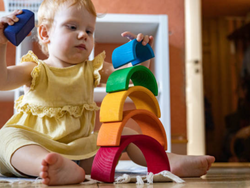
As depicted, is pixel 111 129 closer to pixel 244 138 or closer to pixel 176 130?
pixel 176 130

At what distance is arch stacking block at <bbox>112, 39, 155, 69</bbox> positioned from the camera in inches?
26.9

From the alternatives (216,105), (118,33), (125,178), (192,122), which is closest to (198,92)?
(192,122)

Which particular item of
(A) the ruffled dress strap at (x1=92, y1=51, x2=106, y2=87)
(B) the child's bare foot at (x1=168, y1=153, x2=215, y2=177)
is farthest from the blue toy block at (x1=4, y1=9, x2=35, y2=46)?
(B) the child's bare foot at (x1=168, y1=153, x2=215, y2=177)

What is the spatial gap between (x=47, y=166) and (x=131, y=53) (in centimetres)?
29

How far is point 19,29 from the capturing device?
719mm

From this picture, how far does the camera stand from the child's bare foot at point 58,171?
573 millimetres

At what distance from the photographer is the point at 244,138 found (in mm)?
3133

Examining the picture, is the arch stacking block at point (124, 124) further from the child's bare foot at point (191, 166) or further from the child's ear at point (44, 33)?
the child's ear at point (44, 33)

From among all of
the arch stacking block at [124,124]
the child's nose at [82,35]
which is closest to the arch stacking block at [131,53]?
the arch stacking block at [124,124]

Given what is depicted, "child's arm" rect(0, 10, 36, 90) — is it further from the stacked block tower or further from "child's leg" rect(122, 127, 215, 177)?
"child's leg" rect(122, 127, 215, 177)

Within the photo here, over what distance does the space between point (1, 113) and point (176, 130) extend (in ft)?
3.28

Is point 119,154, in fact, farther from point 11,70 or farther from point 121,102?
point 11,70

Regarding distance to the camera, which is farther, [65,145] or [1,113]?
[1,113]

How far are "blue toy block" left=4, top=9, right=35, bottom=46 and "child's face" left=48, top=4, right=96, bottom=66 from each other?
6.6 inches
